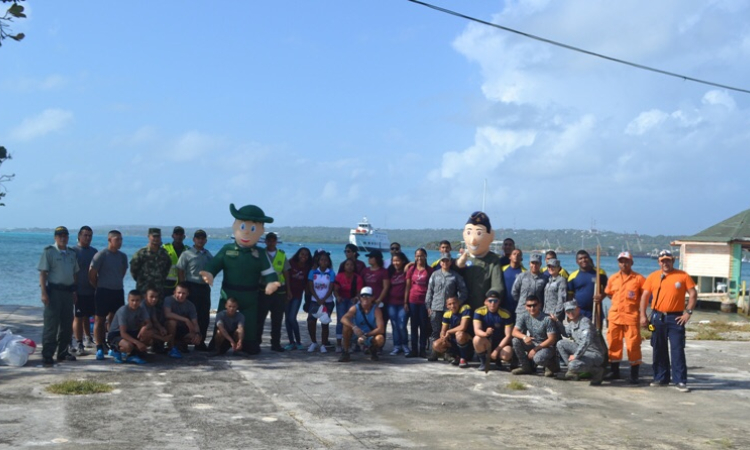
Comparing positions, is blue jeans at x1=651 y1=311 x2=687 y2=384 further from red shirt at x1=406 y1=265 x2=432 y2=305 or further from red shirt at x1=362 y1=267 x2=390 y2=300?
red shirt at x1=362 y1=267 x2=390 y2=300

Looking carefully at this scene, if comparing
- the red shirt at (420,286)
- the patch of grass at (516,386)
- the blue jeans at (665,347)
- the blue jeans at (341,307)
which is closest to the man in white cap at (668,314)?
the blue jeans at (665,347)

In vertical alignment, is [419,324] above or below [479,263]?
below

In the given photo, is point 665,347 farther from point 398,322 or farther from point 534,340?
point 398,322

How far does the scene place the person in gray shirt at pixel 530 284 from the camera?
34.0ft

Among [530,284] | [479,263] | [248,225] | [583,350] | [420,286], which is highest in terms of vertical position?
[248,225]

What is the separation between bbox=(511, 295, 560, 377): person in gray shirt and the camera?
9914mm

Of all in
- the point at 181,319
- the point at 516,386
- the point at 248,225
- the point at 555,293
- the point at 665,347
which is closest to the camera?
the point at 516,386

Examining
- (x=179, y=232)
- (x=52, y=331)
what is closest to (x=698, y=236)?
(x=179, y=232)

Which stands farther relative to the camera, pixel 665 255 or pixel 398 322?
pixel 398 322

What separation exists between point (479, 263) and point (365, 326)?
185cm

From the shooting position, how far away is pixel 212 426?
7012 mm

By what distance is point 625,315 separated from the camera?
32.2ft

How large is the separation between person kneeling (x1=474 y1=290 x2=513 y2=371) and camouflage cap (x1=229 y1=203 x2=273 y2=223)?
10.9ft

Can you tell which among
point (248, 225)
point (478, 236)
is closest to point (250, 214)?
point (248, 225)
